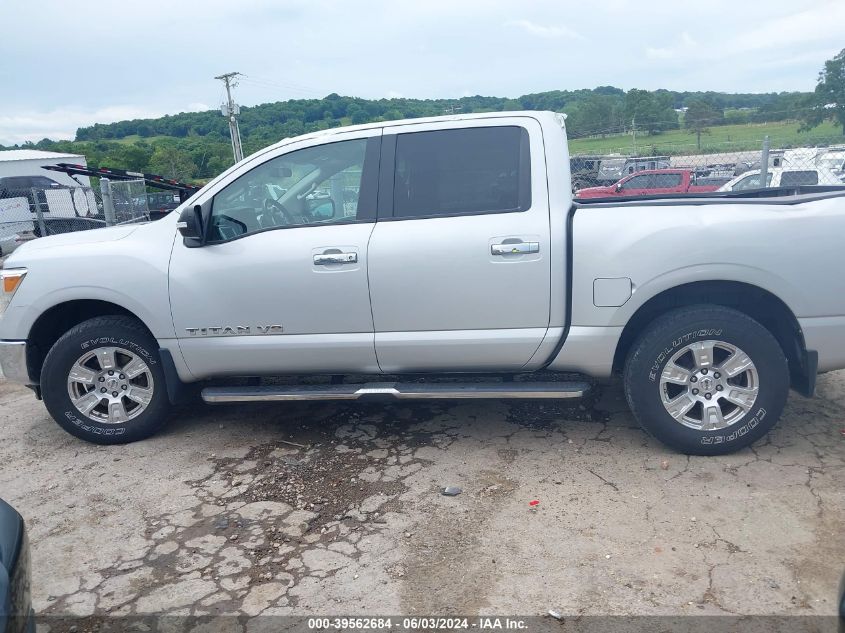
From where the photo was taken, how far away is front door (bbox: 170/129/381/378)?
13.7 ft

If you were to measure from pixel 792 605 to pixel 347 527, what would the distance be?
2.02 meters

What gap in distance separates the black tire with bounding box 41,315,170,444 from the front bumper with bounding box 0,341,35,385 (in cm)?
18

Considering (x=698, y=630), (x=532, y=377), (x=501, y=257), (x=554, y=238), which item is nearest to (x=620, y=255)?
(x=554, y=238)

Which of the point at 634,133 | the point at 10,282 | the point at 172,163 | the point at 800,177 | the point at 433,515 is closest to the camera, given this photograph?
the point at 433,515

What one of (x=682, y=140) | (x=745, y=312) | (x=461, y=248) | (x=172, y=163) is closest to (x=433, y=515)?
(x=461, y=248)

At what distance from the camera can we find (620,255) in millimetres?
3889

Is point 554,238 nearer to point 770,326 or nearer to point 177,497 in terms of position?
point 770,326

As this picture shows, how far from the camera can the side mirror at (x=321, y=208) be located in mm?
4312

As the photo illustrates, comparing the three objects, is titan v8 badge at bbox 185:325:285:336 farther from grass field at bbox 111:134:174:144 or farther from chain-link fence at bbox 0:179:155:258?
grass field at bbox 111:134:174:144

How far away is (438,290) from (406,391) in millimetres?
649

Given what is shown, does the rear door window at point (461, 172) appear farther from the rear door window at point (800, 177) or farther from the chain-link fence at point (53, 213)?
the rear door window at point (800, 177)

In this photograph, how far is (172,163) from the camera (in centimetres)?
2652

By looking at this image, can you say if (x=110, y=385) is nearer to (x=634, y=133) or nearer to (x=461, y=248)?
(x=461, y=248)

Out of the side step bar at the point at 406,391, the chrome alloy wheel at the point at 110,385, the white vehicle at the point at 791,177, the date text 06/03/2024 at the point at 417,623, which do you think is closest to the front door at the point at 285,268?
the side step bar at the point at 406,391
